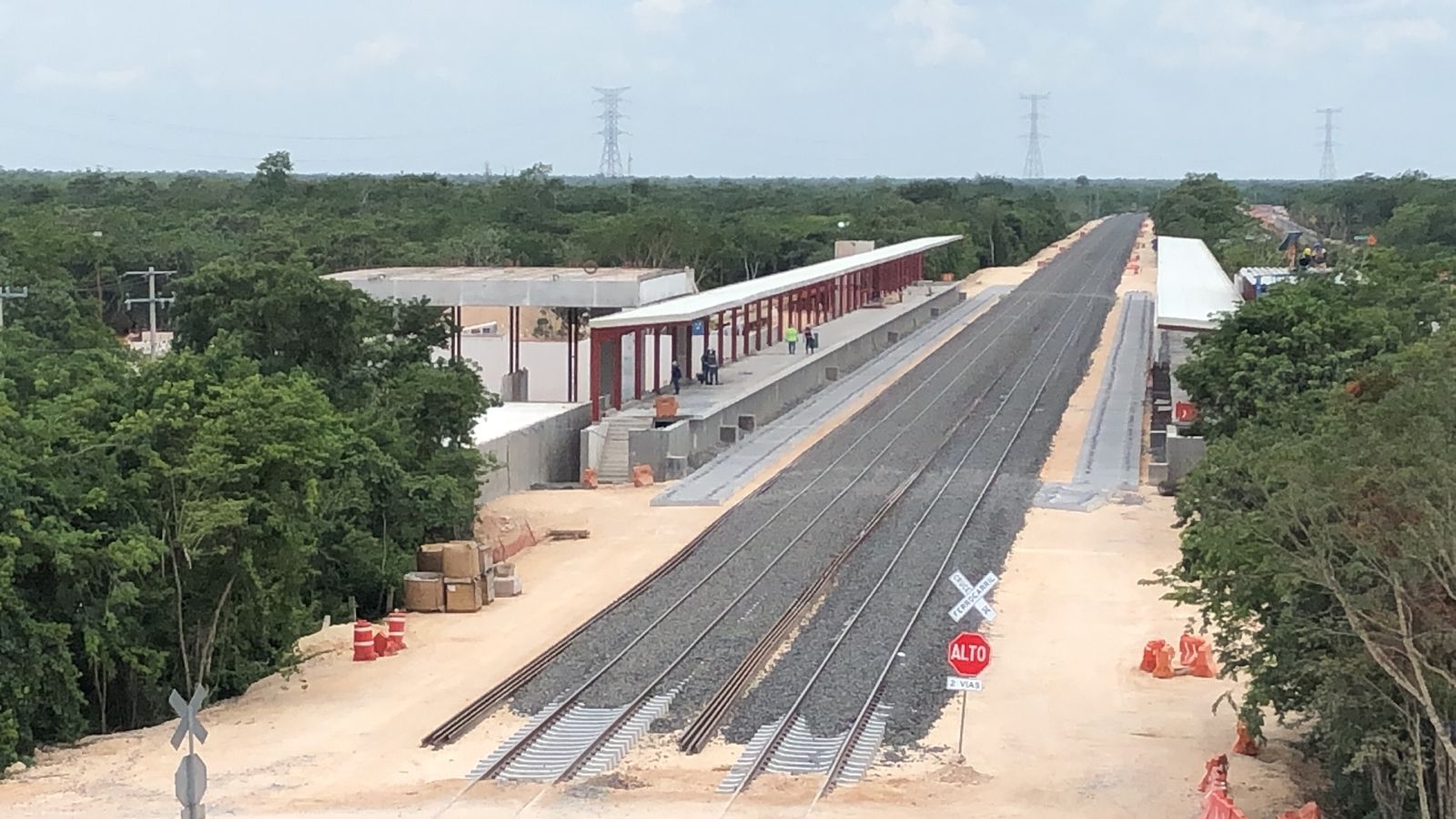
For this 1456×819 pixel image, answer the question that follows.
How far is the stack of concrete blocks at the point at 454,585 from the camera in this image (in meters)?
27.9

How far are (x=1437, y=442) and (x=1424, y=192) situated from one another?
14322cm

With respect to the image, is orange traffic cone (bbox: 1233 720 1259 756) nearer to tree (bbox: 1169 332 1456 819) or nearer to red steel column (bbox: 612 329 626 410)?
tree (bbox: 1169 332 1456 819)

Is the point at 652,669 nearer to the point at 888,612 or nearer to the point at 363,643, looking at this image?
the point at 363,643

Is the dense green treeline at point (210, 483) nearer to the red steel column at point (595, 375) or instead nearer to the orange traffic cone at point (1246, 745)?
the red steel column at point (595, 375)

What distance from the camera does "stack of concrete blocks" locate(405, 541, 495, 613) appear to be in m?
27.9

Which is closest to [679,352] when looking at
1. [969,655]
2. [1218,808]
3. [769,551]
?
[769,551]

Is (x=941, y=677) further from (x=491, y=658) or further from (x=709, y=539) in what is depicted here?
(x=709, y=539)

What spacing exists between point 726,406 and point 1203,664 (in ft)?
79.9

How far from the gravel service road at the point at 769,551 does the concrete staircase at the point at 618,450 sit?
12.4 ft

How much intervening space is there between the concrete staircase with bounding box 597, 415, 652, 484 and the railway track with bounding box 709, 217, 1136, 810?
7.20 m

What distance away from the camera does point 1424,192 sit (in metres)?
148

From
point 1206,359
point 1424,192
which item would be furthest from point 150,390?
point 1424,192

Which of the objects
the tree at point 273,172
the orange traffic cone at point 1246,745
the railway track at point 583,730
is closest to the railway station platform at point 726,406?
the railway track at point 583,730

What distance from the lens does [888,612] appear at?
2658 centimetres
